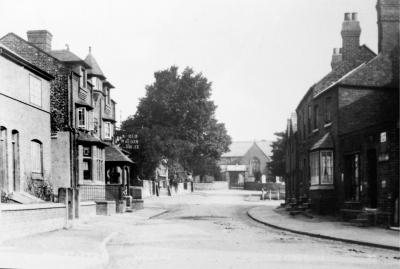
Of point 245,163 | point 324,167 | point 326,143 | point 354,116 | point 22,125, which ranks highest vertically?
point 354,116

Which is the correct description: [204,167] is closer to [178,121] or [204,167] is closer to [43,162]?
[178,121]

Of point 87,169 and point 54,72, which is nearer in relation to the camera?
point 54,72

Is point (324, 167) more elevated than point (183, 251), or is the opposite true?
point (324, 167)

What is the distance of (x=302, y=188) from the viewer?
32.0 m

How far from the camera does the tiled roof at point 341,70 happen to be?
90.4ft

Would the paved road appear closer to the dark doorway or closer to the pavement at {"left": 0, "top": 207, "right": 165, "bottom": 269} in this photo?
the pavement at {"left": 0, "top": 207, "right": 165, "bottom": 269}

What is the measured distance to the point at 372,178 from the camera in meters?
21.3

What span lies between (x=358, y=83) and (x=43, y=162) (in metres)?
15.5

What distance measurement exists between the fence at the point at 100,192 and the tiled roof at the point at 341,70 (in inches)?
497

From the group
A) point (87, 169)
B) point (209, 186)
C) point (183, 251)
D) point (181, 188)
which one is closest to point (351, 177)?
point (183, 251)

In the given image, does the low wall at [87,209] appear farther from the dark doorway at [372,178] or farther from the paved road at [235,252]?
the dark doorway at [372,178]

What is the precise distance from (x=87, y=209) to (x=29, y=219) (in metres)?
7.65

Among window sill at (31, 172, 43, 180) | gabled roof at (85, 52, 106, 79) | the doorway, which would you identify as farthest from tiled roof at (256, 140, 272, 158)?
the doorway

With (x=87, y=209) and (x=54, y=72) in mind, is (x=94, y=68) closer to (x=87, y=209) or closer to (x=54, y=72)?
(x=54, y=72)
